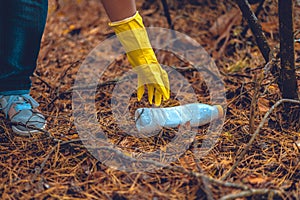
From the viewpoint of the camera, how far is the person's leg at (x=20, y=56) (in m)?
1.87

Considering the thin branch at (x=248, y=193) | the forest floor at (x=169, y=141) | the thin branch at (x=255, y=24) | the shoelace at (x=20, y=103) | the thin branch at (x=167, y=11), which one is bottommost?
the forest floor at (x=169, y=141)

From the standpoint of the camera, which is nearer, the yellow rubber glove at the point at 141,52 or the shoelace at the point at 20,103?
the yellow rubber glove at the point at 141,52

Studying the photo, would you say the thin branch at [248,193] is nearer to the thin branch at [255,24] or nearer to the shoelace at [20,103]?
the thin branch at [255,24]

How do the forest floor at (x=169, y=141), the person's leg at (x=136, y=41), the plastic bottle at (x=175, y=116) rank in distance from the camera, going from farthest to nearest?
the plastic bottle at (x=175, y=116), the person's leg at (x=136, y=41), the forest floor at (x=169, y=141)

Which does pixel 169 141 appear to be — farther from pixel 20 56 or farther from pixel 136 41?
pixel 20 56

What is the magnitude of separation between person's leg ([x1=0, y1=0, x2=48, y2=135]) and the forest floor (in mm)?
71

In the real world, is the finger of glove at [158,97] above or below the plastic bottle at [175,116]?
above

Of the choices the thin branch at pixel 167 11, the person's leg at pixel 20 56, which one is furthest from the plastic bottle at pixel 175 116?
the thin branch at pixel 167 11

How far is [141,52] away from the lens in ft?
6.00

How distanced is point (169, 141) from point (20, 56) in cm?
82

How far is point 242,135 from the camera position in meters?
1.83

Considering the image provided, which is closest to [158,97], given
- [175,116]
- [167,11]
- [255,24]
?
[175,116]

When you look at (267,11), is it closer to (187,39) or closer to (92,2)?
(187,39)

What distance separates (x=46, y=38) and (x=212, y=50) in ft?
4.00
